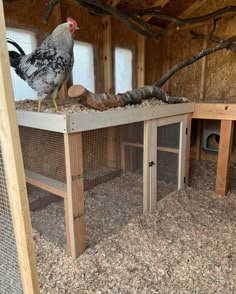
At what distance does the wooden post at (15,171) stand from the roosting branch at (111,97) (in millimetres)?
718

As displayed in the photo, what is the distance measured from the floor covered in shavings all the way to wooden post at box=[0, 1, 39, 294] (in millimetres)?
467

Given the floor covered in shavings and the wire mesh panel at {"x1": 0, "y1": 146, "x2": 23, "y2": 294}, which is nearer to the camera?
the wire mesh panel at {"x1": 0, "y1": 146, "x2": 23, "y2": 294}

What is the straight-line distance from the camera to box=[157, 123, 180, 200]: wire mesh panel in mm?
1873

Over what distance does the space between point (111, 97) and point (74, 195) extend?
Result: 0.65 meters

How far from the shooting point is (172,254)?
50.8 inches

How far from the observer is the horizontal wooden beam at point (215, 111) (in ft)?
6.18

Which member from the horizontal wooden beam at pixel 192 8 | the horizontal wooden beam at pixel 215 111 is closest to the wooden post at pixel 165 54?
the horizontal wooden beam at pixel 192 8

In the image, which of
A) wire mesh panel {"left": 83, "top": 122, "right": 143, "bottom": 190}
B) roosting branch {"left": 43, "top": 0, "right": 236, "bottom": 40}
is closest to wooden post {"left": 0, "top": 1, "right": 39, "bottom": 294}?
wire mesh panel {"left": 83, "top": 122, "right": 143, "bottom": 190}

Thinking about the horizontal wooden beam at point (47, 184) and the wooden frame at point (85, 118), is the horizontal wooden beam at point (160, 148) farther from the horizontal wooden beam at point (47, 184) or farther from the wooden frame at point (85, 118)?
the horizontal wooden beam at point (47, 184)

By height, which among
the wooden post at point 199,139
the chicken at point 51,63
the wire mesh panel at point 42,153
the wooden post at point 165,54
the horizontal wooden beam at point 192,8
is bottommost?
the wooden post at point 199,139

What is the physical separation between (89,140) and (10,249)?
31.9 inches

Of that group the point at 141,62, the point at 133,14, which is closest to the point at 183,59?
the point at 141,62

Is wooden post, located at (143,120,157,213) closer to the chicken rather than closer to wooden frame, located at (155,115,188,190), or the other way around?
wooden frame, located at (155,115,188,190)

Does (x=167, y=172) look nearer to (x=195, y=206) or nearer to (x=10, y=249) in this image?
(x=195, y=206)
